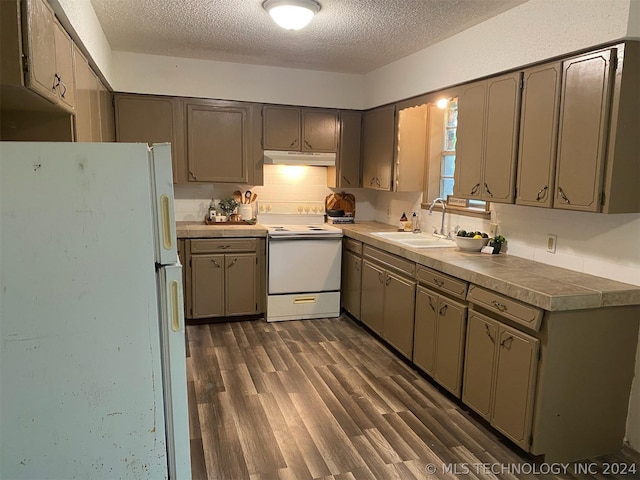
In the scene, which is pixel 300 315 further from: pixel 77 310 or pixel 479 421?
pixel 77 310

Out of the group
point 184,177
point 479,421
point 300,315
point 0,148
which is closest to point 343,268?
point 300,315

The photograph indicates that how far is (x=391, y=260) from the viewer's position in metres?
3.82

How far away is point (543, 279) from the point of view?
2602 mm

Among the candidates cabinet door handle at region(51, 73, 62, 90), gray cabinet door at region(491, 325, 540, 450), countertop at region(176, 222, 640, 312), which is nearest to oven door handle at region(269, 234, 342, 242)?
countertop at region(176, 222, 640, 312)

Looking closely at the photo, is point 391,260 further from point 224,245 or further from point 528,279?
point 224,245

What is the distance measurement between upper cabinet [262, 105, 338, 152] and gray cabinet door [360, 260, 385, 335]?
142 centimetres

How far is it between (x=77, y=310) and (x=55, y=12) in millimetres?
1465

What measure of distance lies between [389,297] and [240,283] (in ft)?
4.99

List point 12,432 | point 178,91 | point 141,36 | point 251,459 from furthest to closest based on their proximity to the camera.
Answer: point 178,91, point 141,36, point 251,459, point 12,432

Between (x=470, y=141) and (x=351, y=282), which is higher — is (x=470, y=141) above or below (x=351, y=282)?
above

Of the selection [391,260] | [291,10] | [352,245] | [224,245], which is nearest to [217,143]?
[224,245]

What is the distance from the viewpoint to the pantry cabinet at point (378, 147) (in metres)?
4.53

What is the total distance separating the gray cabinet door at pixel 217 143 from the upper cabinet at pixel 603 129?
3031mm

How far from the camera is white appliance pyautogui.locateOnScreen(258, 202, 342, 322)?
457cm
